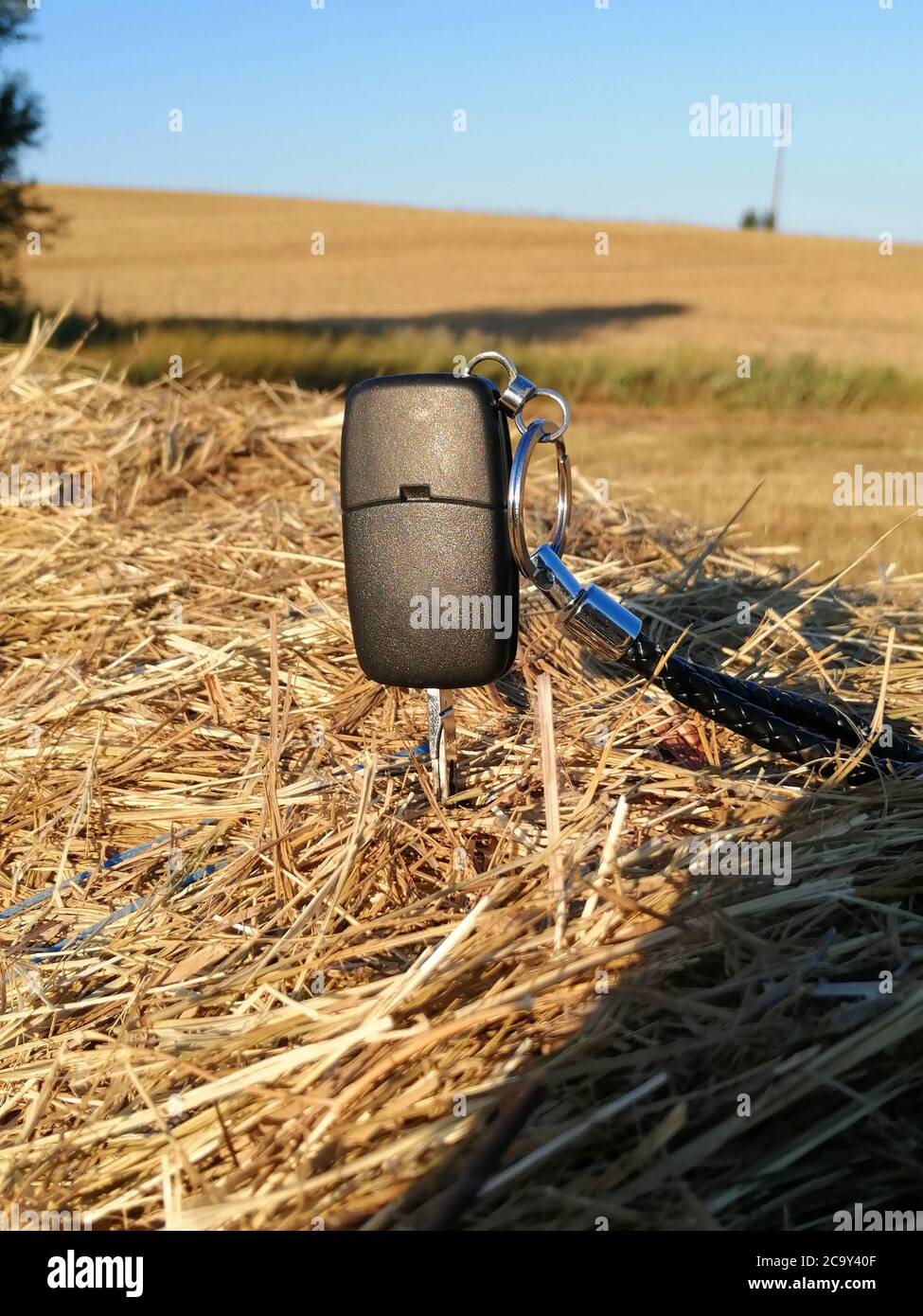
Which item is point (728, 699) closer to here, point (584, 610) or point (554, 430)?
point (584, 610)

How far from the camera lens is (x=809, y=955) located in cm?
168

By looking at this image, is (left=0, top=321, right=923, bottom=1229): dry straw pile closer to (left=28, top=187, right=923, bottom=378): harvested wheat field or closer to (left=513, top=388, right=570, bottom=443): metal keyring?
(left=513, top=388, right=570, bottom=443): metal keyring

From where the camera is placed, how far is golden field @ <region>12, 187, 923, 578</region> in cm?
886

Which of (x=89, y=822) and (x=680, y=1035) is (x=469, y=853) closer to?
(x=680, y=1035)

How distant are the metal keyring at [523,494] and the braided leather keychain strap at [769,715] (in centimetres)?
23

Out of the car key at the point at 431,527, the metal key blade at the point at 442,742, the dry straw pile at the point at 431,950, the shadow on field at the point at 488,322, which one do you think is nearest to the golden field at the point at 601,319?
the shadow on field at the point at 488,322

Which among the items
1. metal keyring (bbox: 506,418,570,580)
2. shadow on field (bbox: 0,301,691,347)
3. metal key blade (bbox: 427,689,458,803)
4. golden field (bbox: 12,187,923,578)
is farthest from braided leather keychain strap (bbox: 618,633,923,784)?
shadow on field (bbox: 0,301,691,347)

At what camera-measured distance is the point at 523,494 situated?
177cm

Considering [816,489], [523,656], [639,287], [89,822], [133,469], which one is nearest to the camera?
[89,822]
